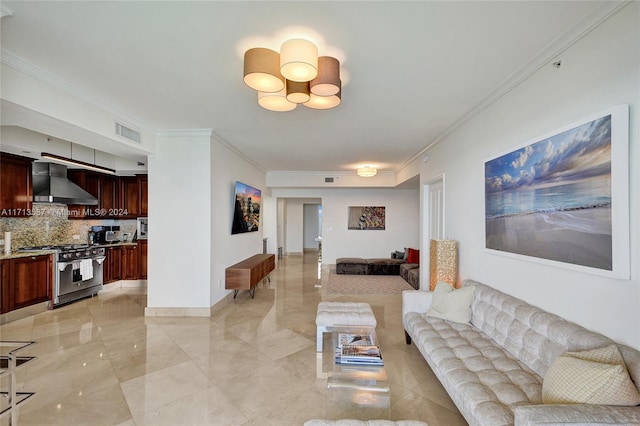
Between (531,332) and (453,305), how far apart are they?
84 centimetres

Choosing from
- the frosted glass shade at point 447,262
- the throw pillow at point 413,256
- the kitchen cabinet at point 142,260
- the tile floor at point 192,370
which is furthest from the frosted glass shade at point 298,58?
the throw pillow at point 413,256

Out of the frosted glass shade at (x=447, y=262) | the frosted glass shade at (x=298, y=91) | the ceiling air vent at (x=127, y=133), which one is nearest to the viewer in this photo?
the frosted glass shade at (x=298, y=91)

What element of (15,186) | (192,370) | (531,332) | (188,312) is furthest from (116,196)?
(531,332)

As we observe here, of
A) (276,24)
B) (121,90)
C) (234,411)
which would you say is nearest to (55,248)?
(121,90)

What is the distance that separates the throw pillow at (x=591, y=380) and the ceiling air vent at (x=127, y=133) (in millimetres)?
4691

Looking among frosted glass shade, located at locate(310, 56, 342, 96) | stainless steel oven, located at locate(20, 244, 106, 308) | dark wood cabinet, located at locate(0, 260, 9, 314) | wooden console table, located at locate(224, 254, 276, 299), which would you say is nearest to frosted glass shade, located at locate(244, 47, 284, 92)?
→ frosted glass shade, located at locate(310, 56, 342, 96)

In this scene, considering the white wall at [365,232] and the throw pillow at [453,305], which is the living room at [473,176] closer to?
the throw pillow at [453,305]

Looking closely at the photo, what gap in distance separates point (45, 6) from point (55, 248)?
4.49m

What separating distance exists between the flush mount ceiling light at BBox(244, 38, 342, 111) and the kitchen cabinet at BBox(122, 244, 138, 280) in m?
5.17

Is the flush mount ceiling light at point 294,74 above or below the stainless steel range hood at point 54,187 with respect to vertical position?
above

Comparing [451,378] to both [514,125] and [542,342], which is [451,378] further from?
[514,125]

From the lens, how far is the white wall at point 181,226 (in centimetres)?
431

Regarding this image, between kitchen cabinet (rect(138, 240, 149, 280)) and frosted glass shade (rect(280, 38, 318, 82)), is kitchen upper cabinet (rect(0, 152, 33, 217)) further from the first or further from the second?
frosted glass shade (rect(280, 38, 318, 82))

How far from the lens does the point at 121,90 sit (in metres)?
2.96
